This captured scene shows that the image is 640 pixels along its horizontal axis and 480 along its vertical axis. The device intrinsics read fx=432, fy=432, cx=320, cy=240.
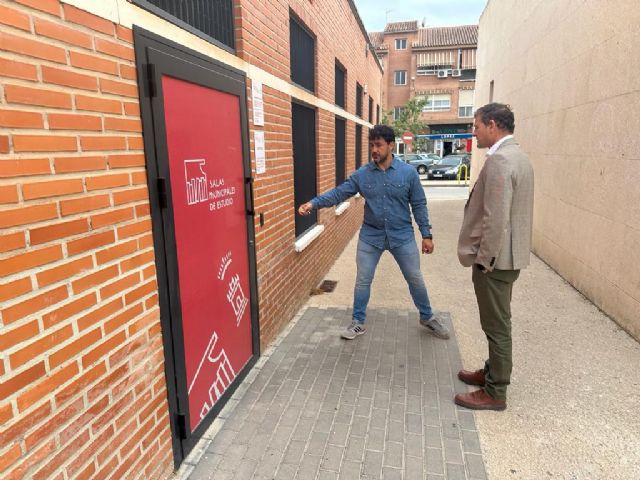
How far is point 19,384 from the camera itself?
1467mm

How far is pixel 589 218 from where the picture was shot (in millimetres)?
5332

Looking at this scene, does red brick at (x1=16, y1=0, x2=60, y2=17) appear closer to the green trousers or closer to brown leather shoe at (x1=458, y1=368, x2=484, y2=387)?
the green trousers

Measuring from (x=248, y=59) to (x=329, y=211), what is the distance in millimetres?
3427

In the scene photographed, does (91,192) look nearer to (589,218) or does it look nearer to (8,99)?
(8,99)

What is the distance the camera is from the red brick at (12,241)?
4.60 feet

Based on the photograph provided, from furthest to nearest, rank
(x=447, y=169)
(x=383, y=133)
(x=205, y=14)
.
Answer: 1. (x=447, y=169)
2. (x=383, y=133)
3. (x=205, y=14)

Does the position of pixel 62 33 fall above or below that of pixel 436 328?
above

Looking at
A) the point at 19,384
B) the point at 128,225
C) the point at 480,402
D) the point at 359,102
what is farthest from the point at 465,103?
the point at 19,384

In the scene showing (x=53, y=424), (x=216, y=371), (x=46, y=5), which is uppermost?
(x=46, y=5)

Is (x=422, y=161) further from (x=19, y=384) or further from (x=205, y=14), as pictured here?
(x=19, y=384)

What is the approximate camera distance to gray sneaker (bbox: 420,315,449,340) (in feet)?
13.8

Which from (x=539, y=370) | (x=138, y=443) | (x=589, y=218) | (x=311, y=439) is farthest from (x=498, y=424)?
(x=589, y=218)

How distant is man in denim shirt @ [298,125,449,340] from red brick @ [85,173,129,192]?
7.05ft

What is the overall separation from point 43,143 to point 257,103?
7.37ft
